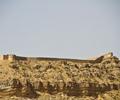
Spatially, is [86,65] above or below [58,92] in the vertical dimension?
above

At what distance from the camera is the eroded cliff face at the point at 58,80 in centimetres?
4238

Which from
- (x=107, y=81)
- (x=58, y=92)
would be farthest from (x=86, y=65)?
(x=58, y=92)

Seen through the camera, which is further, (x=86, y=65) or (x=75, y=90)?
(x=86, y=65)

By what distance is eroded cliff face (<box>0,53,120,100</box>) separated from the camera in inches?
1668

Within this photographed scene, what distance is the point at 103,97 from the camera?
4631cm

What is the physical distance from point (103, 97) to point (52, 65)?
21.7 feet

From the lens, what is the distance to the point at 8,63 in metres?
44.6

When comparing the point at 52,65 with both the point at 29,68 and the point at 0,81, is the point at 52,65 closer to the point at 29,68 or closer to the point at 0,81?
the point at 29,68

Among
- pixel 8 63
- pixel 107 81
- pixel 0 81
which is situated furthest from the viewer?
pixel 107 81

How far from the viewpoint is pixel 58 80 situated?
4481 centimetres

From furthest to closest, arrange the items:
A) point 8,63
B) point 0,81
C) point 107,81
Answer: point 107,81 → point 8,63 → point 0,81

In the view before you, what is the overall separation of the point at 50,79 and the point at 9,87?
16.4 ft

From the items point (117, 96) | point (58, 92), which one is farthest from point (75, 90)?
point (117, 96)

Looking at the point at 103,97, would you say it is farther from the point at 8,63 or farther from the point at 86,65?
the point at 8,63
